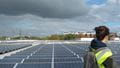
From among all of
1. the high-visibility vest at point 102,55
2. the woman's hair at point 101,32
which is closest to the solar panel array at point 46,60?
the woman's hair at point 101,32

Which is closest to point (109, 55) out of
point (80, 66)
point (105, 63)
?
→ point (105, 63)

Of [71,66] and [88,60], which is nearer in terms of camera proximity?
[88,60]

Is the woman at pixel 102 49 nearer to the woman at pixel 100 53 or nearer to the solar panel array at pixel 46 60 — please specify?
the woman at pixel 100 53

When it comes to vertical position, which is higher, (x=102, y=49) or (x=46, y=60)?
(x=102, y=49)

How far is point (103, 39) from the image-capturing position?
466cm

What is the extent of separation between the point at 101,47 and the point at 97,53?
0.11 m

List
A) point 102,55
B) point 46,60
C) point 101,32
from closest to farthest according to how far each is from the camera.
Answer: point 102,55
point 101,32
point 46,60

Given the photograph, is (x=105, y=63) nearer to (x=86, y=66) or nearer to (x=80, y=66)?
(x=86, y=66)

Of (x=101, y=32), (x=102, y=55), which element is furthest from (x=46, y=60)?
(x=102, y=55)

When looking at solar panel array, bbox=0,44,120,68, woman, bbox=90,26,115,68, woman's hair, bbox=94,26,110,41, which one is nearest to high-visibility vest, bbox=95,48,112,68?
woman, bbox=90,26,115,68

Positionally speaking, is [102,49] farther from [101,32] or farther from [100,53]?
[101,32]

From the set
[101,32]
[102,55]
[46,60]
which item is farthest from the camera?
[46,60]

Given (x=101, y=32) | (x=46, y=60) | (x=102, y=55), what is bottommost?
(x=46, y=60)

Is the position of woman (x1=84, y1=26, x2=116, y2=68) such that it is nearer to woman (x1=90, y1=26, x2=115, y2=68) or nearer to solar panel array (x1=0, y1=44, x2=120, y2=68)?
woman (x1=90, y1=26, x2=115, y2=68)
